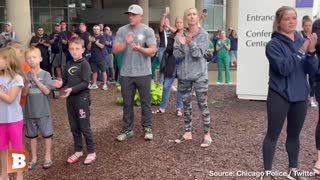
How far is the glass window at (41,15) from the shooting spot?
23859 mm

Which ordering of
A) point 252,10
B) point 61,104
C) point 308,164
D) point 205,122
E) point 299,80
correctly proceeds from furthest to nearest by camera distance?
point 61,104 → point 252,10 → point 205,122 → point 308,164 → point 299,80

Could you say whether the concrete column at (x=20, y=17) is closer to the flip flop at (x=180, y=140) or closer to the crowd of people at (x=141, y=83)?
the crowd of people at (x=141, y=83)

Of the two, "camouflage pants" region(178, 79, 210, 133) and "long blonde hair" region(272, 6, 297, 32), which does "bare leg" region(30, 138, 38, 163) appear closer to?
"camouflage pants" region(178, 79, 210, 133)

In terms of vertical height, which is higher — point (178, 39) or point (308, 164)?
point (178, 39)

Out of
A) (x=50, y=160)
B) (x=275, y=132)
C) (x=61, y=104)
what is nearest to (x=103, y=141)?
(x=50, y=160)

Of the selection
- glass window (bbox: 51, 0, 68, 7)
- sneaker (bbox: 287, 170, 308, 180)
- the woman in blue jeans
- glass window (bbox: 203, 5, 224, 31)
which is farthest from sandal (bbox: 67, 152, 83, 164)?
glass window (bbox: 203, 5, 224, 31)

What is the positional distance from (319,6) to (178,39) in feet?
16.2

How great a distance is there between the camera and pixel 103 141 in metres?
6.05

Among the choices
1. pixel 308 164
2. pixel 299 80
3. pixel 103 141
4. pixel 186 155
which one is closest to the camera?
pixel 299 80

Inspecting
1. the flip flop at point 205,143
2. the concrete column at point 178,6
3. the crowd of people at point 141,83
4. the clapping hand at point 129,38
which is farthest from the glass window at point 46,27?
the flip flop at point 205,143

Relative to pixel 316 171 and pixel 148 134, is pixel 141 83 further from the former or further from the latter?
pixel 316 171

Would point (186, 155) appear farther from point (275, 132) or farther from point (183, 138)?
point (275, 132)

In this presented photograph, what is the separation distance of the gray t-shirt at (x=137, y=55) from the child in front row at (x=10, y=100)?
168cm

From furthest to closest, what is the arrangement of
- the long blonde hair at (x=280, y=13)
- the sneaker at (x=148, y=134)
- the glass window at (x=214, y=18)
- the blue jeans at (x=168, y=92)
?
the glass window at (x=214, y=18)
the blue jeans at (x=168, y=92)
the sneaker at (x=148, y=134)
the long blonde hair at (x=280, y=13)
